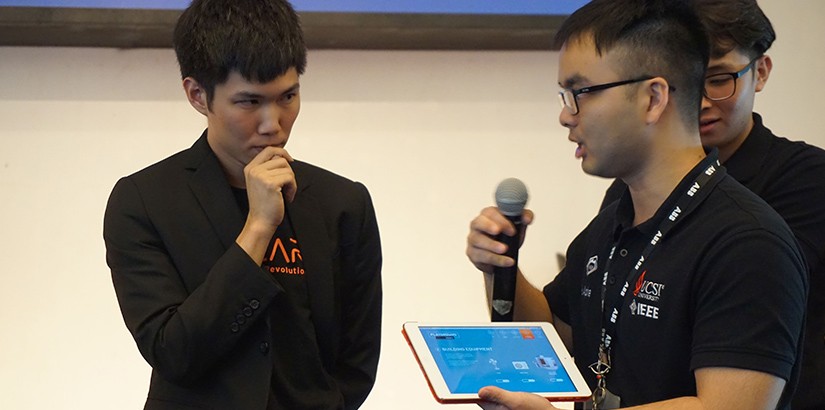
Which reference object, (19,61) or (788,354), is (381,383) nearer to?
(19,61)

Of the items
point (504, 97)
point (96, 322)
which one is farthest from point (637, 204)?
point (96, 322)

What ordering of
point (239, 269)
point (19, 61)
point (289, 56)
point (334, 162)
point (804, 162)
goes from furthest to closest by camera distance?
point (334, 162), point (19, 61), point (804, 162), point (289, 56), point (239, 269)

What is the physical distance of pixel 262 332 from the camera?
1626mm

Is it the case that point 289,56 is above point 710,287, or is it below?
above

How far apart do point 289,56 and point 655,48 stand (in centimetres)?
60

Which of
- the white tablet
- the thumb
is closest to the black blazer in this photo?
the white tablet

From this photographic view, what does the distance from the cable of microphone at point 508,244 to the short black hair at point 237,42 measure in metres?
0.43

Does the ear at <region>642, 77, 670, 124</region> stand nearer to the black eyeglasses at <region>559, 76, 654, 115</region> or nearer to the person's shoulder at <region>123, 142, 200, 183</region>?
the black eyeglasses at <region>559, 76, 654, 115</region>

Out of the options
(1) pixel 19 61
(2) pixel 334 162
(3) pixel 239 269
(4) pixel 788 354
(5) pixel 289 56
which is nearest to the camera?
(4) pixel 788 354

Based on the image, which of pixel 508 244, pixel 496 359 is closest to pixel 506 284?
pixel 508 244

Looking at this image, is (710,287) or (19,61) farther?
(19,61)

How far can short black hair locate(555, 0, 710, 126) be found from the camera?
1583mm

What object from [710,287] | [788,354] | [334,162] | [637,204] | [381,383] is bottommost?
[381,383]

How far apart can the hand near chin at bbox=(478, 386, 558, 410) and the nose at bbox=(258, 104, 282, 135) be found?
0.56 m
